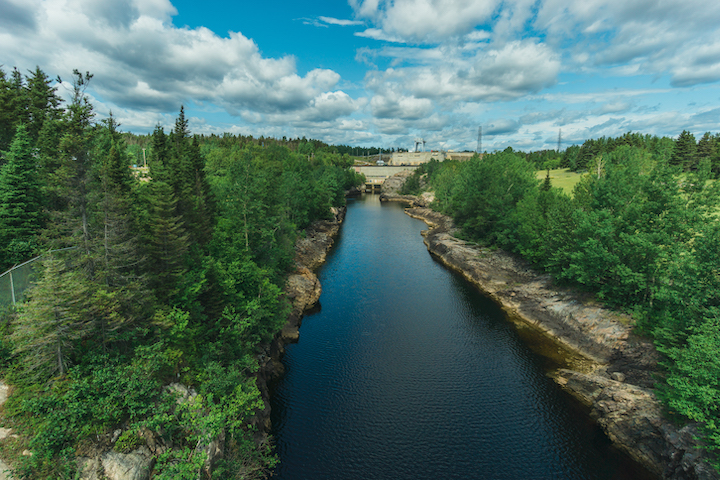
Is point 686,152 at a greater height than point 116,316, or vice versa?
point 686,152

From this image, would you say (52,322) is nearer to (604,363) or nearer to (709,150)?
(604,363)

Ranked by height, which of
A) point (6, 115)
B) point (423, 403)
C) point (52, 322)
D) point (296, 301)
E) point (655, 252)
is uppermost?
point (6, 115)

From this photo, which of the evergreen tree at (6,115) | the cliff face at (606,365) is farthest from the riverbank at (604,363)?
the evergreen tree at (6,115)

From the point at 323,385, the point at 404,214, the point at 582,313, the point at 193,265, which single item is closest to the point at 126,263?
the point at 193,265

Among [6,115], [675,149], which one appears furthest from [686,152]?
[6,115]

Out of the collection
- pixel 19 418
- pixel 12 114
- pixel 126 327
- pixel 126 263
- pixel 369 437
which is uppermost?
pixel 12 114

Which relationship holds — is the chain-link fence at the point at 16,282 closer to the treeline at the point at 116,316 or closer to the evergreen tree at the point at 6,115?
the treeline at the point at 116,316

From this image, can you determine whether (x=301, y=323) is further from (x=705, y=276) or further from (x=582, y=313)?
(x=705, y=276)
